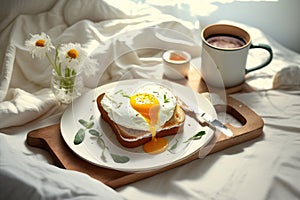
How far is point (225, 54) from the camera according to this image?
1.32m

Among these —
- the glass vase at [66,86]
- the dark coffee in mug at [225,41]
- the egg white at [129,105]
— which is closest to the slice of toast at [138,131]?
the egg white at [129,105]

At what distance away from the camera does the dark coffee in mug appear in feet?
4.46

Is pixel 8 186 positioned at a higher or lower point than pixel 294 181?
higher

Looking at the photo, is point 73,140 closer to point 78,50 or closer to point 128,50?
point 78,50

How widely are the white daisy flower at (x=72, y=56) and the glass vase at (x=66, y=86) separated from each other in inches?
1.3

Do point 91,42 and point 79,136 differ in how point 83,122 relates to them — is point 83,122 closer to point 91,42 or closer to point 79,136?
point 79,136

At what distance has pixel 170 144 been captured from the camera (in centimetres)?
117

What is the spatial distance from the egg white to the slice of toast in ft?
0.04

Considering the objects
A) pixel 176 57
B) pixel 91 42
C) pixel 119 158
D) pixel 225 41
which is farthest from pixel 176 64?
pixel 119 158

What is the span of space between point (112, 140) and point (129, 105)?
0.09m

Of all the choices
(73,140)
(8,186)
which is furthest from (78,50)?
(8,186)

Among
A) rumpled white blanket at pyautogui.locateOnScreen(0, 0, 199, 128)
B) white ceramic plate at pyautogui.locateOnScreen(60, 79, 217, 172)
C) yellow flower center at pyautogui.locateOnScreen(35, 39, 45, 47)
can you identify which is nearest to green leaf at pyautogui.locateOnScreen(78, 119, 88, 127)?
white ceramic plate at pyautogui.locateOnScreen(60, 79, 217, 172)

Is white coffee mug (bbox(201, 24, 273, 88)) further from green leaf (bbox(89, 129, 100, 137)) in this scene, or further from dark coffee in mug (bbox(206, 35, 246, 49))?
green leaf (bbox(89, 129, 100, 137))

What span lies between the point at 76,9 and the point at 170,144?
57cm
